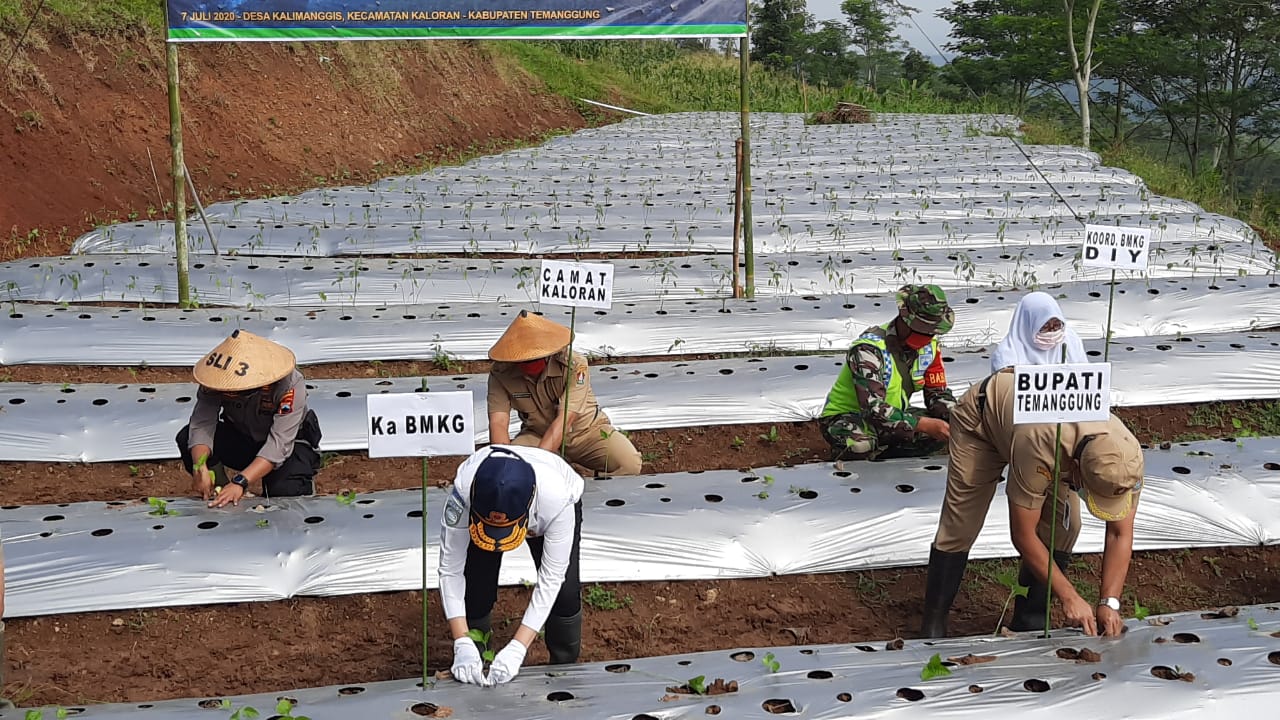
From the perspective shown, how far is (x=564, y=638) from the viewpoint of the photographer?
3.26 meters

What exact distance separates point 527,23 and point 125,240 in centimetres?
382

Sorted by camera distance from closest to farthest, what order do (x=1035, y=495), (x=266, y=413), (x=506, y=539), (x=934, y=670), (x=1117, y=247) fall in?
(x=506, y=539), (x=934, y=670), (x=1035, y=495), (x=266, y=413), (x=1117, y=247)

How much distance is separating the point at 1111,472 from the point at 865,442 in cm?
153

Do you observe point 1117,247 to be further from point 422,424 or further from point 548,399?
point 422,424

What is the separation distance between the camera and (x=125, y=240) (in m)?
8.11

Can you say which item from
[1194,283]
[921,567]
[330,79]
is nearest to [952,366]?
[921,567]

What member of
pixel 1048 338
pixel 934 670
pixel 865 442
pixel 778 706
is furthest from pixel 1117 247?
pixel 778 706

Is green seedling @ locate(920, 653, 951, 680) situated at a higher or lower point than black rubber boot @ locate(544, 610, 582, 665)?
higher

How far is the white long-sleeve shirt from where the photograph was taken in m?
2.91

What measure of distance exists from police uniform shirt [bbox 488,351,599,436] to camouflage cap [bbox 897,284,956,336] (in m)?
1.25

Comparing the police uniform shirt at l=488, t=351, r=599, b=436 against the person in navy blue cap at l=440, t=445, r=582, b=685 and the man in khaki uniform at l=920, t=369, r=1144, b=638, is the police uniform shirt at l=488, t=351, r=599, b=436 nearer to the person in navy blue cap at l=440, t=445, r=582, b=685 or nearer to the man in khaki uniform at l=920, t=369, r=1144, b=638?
the person in navy blue cap at l=440, t=445, r=582, b=685

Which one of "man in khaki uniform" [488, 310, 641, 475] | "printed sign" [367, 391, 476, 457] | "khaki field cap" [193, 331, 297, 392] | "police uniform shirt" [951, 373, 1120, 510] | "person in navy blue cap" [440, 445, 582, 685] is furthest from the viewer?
"man in khaki uniform" [488, 310, 641, 475]

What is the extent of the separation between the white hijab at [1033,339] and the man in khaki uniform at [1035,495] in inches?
10.4

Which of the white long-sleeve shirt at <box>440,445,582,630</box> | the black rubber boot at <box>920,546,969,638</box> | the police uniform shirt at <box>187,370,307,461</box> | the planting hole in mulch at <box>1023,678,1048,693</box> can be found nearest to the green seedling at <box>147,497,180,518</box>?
the police uniform shirt at <box>187,370,307,461</box>
